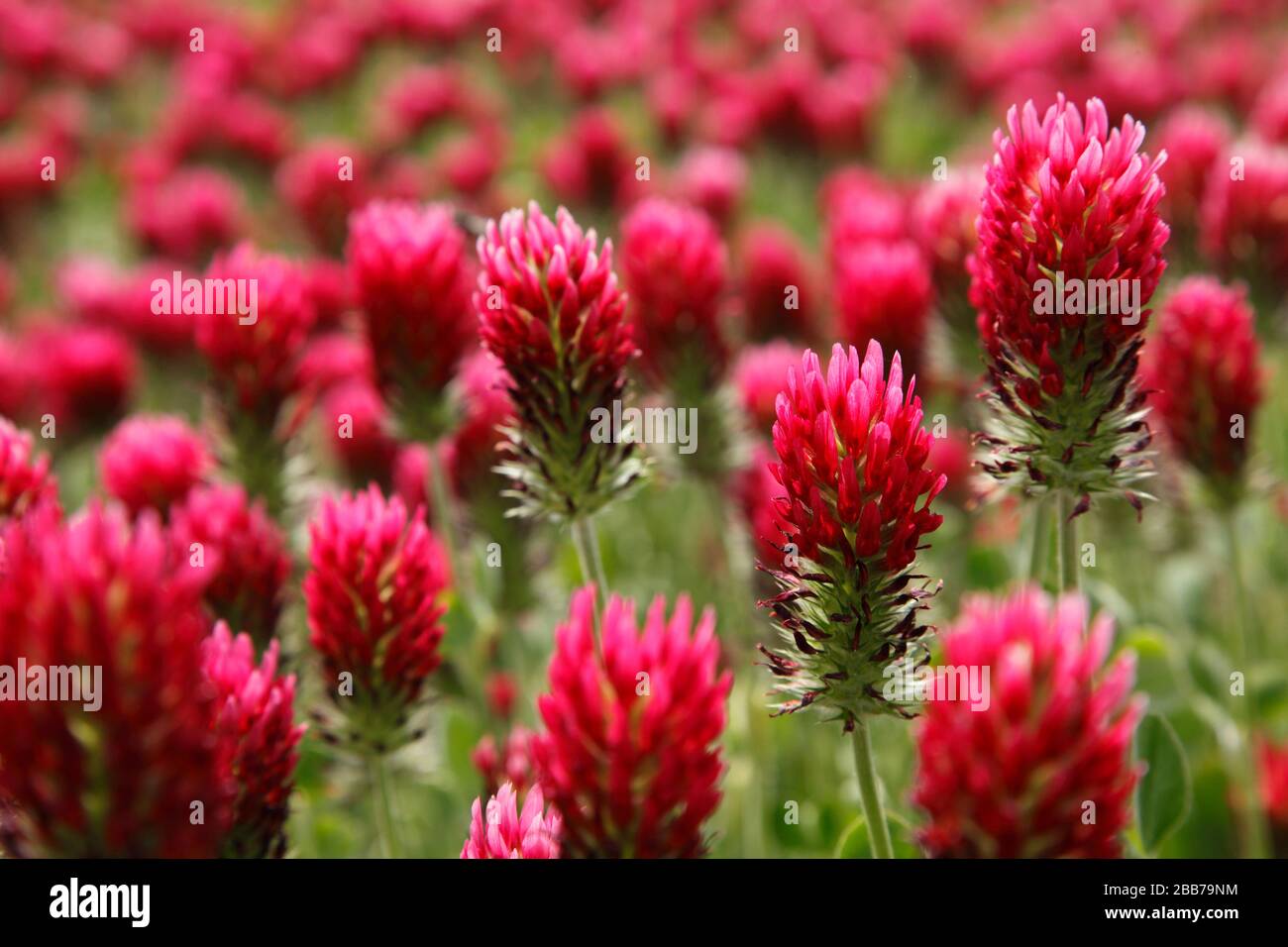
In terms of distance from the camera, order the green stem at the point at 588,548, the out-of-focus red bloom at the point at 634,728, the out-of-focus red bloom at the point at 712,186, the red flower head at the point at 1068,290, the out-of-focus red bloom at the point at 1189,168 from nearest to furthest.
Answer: the out-of-focus red bloom at the point at 634,728 → the red flower head at the point at 1068,290 → the green stem at the point at 588,548 → the out-of-focus red bloom at the point at 1189,168 → the out-of-focus red bloom at the point at 712,186

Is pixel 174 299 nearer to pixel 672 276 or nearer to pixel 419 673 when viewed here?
pixel 672 276

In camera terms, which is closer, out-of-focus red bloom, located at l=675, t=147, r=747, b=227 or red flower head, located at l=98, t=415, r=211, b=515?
red flower head, located at l=98, t=415, r=211, b=515

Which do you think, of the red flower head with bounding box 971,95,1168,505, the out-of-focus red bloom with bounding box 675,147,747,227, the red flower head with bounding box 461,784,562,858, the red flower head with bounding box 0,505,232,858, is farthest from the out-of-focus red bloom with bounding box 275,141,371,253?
the red flower head with bounding box 0,505,232,858

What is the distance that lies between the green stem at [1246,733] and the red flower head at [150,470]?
260 centimetres

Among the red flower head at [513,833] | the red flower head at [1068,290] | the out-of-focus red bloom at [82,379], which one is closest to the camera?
the red flower head at [513,833]

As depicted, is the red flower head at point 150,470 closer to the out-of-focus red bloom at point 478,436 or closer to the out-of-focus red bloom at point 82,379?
the out-of-focus red bloom at point 478,436

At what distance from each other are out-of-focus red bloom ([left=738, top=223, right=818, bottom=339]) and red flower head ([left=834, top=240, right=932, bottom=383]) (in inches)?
48.6

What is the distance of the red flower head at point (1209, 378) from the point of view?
2783 mm

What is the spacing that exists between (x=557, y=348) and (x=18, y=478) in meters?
1.07

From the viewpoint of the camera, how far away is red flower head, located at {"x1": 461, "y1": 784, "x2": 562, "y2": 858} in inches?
66.7

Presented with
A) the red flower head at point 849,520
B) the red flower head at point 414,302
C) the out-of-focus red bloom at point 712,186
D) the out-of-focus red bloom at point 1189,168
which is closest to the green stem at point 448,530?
the red flower head at point 414,302

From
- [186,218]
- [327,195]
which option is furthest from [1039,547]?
[186,218]

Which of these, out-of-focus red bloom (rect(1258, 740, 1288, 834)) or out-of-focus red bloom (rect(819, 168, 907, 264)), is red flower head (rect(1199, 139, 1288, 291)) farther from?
out-of-focus red bloom (rect(1258, 740, 1288, 834))

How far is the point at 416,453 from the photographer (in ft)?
13.1
